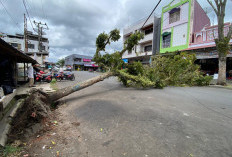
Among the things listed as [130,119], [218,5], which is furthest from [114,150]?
[218,5]

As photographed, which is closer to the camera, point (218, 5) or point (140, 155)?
point (140, 155)

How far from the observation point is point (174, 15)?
1483cm

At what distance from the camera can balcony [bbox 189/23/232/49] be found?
10.8 m

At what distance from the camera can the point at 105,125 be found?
2592mm

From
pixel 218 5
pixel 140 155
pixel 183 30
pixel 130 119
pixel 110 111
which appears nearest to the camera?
pixel 140 155

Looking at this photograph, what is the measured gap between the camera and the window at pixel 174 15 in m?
14.4

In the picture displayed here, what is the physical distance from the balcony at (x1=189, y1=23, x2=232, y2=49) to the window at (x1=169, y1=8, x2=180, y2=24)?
12.2 feet

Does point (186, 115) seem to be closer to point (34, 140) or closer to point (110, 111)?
point (110, 111)

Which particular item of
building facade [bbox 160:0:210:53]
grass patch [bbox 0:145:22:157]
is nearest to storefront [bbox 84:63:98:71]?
building facade [bbox 160:0:210:53]

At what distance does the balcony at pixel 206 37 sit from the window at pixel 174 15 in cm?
372

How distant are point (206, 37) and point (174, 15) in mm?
5778

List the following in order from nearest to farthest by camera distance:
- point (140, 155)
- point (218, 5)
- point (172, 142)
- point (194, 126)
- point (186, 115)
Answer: point (140, 155)
point (172, 142)
point (194, 126)
point (186, 115)
point (218, 5)

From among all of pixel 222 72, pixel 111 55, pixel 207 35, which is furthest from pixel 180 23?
pixel 111 55

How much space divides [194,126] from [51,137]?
3.23 metres
